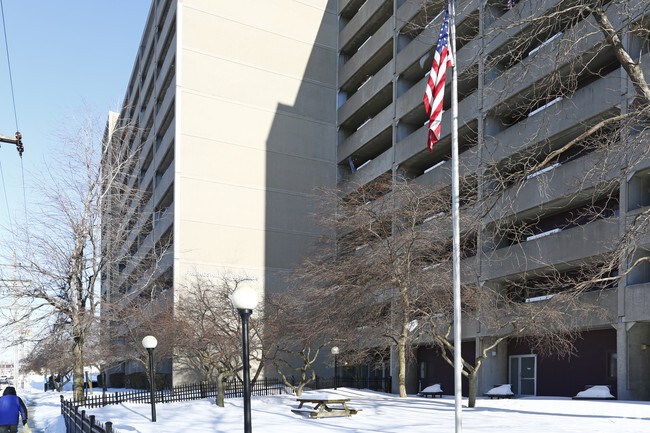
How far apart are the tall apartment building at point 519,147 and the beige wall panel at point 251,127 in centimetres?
210

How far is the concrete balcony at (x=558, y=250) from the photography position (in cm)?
2571

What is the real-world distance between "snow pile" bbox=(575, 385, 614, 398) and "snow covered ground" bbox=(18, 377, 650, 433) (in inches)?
170

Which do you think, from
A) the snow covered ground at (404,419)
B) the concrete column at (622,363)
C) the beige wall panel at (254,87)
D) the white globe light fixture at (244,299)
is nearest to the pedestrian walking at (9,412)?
the snow covered ground at (404,419)

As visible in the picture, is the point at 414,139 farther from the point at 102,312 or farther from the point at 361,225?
the point at 102,312

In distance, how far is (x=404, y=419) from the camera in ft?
57.6

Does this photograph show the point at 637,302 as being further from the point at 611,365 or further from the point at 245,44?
the point at 245,44

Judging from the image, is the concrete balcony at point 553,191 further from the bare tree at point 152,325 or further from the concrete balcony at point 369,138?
the bare tree at point 152,325

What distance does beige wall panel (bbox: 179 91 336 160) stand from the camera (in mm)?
42344

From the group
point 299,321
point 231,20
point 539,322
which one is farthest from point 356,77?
point 539,322

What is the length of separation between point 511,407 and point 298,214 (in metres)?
27.3

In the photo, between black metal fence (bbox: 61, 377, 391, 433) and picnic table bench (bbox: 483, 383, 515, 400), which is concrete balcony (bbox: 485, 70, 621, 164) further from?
black metal fence (bbox: 61, 377, 391, 433)

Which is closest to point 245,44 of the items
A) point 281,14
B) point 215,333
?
point 281,14

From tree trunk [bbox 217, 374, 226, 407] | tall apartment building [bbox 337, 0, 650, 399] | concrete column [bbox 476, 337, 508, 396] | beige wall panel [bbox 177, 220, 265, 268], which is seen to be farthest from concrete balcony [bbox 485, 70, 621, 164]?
beige wall panel [bbox 177, 220, 265, 268]

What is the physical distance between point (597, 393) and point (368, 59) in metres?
28.5
